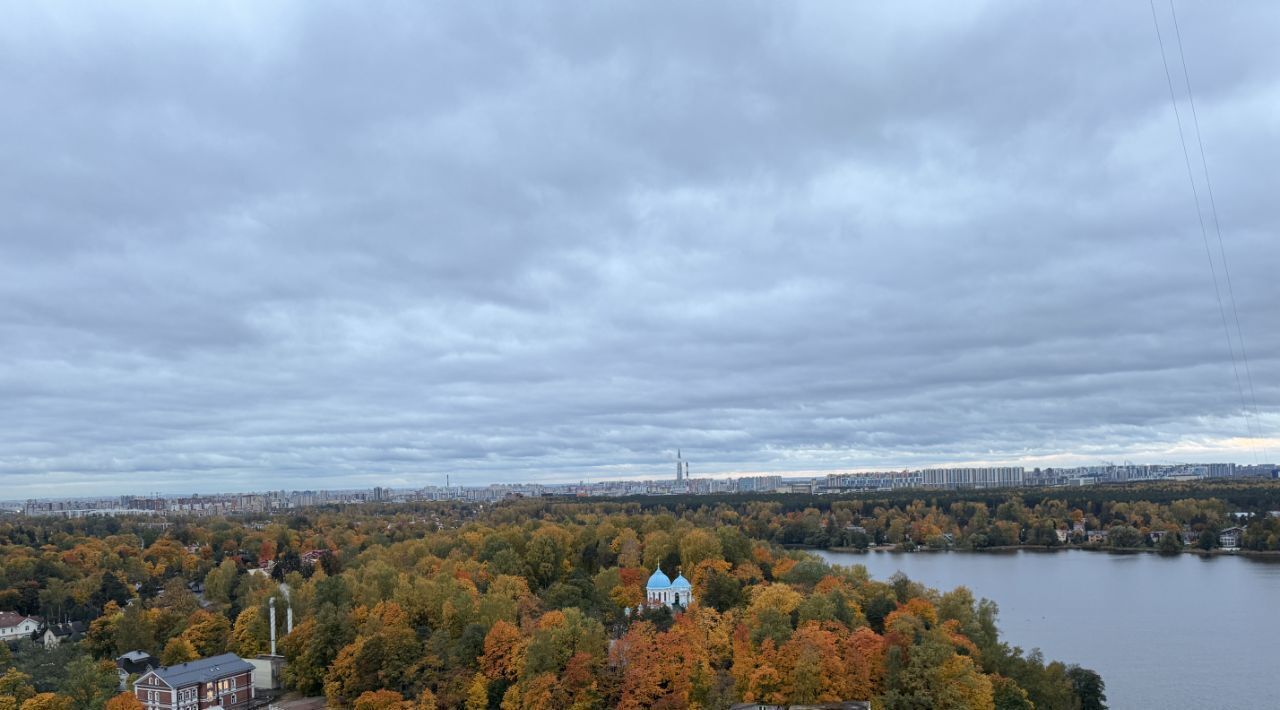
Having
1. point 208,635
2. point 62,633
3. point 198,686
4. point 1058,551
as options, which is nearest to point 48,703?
point 198,686

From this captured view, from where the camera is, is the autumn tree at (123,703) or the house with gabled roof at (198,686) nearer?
the autumn tree at (123,703)

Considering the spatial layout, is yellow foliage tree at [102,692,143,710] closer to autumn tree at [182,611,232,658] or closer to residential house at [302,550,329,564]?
autumn tree at [182,611,232,658]

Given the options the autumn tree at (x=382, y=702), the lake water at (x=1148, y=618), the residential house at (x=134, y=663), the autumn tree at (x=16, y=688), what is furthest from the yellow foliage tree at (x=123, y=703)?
the lake water at (x=1148, y=618)

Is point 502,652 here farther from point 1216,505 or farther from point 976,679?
point 1216,505

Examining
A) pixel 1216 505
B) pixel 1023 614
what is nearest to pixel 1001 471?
pixel 1216 505

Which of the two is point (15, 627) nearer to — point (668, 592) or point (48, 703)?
point (48, 703)

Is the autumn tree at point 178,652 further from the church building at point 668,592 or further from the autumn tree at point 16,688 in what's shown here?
the church building at point 668,592
